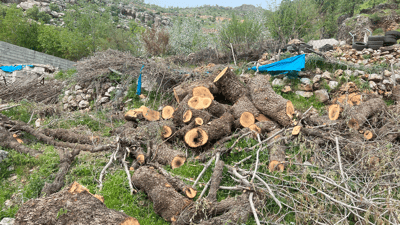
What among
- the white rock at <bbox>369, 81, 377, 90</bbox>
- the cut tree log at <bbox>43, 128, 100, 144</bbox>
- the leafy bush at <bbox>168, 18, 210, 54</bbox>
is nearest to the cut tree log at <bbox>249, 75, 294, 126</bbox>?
the cut tree log at <bbox>43, 128, 100, 144</bbox>

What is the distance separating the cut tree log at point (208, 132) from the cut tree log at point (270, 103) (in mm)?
1045

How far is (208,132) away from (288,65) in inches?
172

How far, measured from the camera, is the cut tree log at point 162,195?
294 cm

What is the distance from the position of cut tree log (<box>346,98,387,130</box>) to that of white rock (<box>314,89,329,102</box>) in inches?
68.2

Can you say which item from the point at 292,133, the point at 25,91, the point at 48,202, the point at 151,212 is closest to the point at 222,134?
the point at 292,133

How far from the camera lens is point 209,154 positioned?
4.25 m

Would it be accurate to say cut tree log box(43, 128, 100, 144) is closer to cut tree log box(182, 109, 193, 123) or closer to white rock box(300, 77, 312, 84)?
cut tree log box(182, 109, 193, 123)

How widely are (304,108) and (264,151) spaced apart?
11.1ft

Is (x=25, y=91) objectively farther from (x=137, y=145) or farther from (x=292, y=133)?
(x=292, y=133)

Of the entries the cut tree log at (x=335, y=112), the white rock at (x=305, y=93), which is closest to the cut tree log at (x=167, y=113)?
the cut tree log at (x=335, y=112)

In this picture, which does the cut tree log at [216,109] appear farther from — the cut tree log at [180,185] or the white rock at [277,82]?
the white rock at [277,82]

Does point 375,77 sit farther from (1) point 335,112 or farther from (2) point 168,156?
(2) point 168,156

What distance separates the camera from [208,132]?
4426 millimetres

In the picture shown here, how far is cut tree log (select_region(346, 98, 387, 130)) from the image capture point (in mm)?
4547
